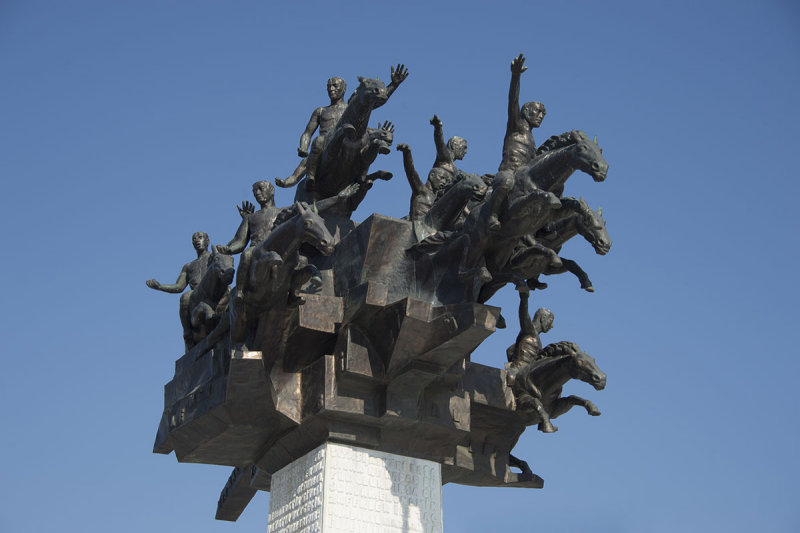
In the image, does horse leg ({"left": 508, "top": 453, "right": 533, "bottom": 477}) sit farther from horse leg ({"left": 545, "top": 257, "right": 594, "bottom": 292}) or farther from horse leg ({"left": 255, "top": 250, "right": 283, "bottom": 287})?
horse leg ({"left": 255, "top": 250, "right": 283, "bottom": 287})

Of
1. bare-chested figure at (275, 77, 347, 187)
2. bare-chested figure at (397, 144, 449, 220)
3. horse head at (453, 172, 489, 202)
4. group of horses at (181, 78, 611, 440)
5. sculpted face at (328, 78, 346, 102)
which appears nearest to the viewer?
group of horses at (181, 78, 611, 440)

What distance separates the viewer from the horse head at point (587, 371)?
1978cm

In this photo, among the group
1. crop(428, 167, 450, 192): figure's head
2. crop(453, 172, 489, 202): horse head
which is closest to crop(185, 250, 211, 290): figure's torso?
crop(428, 167, 450, 192): figure's head

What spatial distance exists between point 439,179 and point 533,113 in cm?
194

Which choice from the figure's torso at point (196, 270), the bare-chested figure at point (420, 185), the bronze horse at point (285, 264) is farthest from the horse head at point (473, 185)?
the figure's torso at point (196, 270)

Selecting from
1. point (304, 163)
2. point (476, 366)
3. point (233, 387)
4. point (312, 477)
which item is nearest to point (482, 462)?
point (476, 366)

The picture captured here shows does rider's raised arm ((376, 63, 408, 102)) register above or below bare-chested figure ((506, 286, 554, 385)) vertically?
above

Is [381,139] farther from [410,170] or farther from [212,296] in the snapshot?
[212,296]

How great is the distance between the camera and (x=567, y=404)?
2072 centimetres

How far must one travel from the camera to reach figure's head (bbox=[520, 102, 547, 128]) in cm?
2080

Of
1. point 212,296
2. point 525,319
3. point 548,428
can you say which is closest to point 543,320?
point 525,319

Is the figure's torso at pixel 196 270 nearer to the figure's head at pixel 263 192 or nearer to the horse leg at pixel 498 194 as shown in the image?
the figure's head at pixel 263 192

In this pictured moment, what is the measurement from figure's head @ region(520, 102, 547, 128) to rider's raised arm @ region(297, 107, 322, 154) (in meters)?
3.73

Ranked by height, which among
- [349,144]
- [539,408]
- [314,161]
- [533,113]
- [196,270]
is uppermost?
[533,113]
